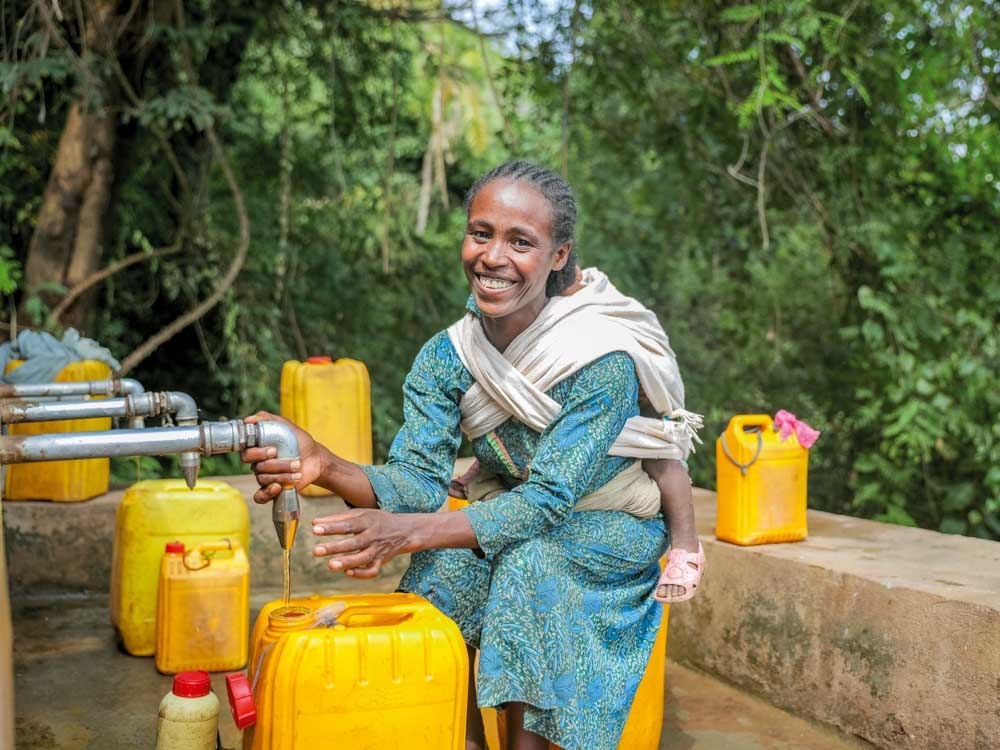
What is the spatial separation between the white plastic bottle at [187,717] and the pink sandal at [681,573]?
92 centimetres

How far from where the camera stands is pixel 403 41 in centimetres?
650

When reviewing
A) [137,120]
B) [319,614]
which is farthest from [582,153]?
[319,614]

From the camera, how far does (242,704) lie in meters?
1.87

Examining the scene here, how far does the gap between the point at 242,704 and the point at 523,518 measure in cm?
59

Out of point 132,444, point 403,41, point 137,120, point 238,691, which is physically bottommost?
point 238,691

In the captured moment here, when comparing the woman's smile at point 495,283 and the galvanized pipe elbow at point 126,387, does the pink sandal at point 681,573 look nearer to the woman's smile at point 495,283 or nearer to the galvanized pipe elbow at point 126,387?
the woman's smile at point 495,283

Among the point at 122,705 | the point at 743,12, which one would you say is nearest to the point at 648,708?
the point at 122,705

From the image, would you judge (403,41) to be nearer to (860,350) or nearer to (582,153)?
(582,153)

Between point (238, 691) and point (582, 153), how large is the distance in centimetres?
536

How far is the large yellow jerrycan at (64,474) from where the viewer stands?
396 cm

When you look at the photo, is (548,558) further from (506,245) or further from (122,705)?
(122,705)

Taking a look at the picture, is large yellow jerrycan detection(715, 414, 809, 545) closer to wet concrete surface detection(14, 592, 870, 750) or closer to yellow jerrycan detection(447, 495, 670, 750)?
wet concrete surface detection(14, 592, 870, 750)

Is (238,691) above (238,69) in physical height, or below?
below

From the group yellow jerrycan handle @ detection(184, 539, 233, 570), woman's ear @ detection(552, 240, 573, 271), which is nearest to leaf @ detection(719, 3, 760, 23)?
woman's ear @ detection(552, 240, 573, 271)
